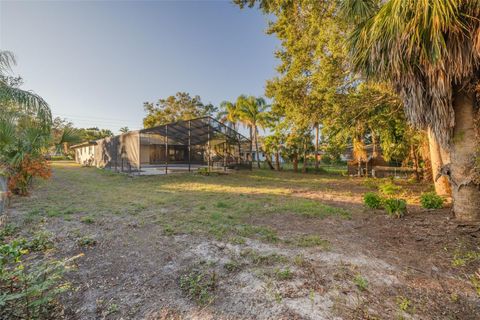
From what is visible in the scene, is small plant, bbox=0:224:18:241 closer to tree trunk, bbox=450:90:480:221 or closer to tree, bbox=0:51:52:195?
tree, bbox=0:51:52:195

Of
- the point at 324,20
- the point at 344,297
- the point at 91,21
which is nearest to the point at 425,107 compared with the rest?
the point at 344,297

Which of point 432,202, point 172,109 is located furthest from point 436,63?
point 172,109

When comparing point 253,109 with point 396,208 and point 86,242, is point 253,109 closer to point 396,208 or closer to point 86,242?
point 396,208

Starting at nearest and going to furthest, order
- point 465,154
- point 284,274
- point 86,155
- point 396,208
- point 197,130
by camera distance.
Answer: point 284,274 < point 465,154 < point 396,208 < point 197,130 < point 86,155

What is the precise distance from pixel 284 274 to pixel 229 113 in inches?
905

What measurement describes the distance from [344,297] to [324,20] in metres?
7.80

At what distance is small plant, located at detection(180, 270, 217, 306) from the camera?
2.19 m

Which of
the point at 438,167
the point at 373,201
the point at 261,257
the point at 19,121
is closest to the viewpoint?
the point at 261,257

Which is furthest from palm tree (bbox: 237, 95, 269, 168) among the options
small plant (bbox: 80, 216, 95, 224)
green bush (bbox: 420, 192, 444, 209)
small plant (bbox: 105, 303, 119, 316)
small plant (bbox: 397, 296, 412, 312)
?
small plant (bbox: 105, 303, 119, 316)

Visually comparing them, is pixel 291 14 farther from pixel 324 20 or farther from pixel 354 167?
pixel 354 167

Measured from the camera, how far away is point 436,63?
11.3ft

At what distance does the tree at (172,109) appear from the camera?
1156 inches

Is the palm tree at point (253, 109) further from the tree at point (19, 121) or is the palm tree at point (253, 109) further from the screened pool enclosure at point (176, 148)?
the tree at point (19, 121)

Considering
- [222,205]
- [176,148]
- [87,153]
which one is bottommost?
[222,205]
